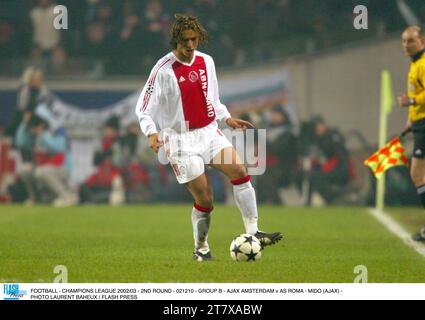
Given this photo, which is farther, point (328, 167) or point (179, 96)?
point (328, 167)

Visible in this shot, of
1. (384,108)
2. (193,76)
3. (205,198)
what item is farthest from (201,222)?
(384,108)

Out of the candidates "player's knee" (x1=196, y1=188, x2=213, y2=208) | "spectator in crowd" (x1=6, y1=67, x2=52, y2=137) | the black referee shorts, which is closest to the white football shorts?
"player's knee" (x1=196, y1=188, x2=213, y2=208)

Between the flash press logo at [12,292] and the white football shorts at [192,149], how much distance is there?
71.7 inches

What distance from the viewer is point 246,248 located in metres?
7.71

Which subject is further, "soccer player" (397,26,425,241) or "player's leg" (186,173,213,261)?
"soccer player" (397,26,425,241)

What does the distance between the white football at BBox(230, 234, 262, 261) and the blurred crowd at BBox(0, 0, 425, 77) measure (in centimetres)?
725

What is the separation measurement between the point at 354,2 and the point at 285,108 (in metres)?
2.44

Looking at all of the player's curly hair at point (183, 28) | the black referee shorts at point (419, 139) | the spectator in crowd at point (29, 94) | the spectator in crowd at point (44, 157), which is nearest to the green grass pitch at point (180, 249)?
the black referee shorts at point (419, 139)

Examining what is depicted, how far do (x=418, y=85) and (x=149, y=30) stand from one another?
6.69 metres

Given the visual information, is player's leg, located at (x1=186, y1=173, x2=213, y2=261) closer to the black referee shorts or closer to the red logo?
the red logo

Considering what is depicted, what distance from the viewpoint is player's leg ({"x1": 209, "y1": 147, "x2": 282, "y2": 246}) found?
774 centimetres

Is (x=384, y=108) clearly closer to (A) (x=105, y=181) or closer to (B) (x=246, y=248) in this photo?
(A) (x=105, y=181)

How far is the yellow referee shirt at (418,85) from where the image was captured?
9.55 m

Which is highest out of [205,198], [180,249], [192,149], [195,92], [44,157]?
[195,92]
